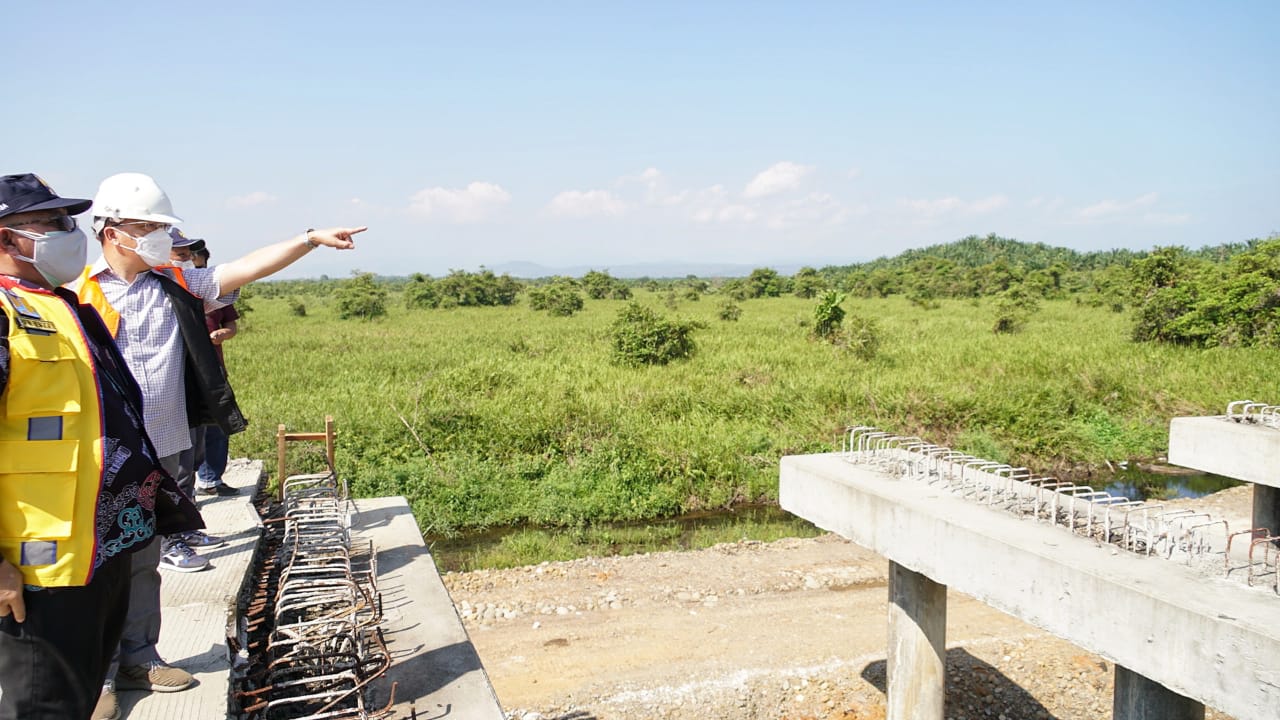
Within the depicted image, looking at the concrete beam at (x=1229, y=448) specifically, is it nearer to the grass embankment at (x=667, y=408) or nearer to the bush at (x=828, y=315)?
the grass embankment at (x=667, y=408)

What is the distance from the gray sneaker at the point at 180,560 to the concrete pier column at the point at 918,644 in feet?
12.1

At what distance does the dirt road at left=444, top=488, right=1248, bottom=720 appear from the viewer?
5.58 metres

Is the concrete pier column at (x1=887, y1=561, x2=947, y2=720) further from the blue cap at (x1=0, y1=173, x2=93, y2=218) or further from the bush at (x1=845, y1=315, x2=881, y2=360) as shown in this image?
the bush at (x1=845, y1=315, x2=881, y2=360)

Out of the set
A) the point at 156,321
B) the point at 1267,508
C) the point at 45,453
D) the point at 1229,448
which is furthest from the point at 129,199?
the point at 1267,508

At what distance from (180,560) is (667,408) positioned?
9520 mm

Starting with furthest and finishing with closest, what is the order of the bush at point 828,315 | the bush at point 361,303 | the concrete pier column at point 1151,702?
the bush at point 361,303, the bush at point 828,315, the concrete pier column at point 1151,702

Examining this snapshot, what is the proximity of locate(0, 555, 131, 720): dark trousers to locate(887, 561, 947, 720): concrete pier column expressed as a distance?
396cm

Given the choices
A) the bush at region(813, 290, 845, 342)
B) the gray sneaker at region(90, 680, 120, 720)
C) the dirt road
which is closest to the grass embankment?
the bush at region(813, 290, 845, 342)

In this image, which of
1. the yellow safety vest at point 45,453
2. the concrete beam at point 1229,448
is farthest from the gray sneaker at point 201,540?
the concrete beam at point 1229,448

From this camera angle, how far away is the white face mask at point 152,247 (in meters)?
2.94

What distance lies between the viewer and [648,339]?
53.9 ft

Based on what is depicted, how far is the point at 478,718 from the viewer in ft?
10.2

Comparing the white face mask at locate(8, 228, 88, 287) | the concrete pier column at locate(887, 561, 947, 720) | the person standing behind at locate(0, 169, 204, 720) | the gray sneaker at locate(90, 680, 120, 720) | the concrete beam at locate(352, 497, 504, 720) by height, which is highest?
the white face mask at locate(8, 228, 88, 287)

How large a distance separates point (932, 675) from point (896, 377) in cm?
1051
